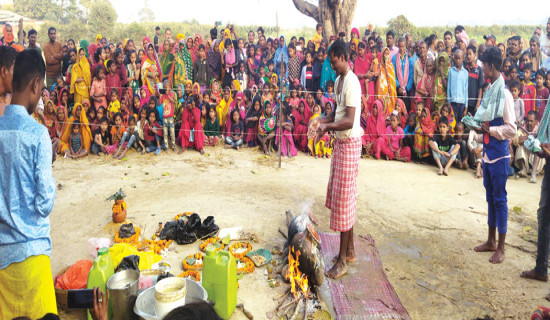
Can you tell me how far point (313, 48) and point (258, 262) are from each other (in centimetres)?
741

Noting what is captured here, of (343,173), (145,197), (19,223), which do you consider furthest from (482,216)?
(19,223)

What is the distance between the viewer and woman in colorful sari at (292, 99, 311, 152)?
8172 mm

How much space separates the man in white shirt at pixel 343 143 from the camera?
3.28m

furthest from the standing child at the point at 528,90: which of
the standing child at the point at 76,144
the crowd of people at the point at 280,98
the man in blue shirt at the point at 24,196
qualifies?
the standing child at the point at 76,144

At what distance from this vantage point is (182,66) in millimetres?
9242

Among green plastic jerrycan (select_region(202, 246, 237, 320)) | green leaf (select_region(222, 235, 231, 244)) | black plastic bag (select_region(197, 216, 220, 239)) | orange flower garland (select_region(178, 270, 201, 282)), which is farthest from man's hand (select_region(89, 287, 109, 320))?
black plastic bag (select_region(197, 216, 220, 239))

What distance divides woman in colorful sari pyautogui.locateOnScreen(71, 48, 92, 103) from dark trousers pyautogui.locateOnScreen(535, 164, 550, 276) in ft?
27.8

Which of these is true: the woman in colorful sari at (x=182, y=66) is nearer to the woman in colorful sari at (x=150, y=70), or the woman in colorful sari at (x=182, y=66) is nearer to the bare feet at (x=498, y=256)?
the woman in colorful sari at (x=150, y=70)

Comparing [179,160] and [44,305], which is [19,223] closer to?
[44,305]

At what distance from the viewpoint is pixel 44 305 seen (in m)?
2.10

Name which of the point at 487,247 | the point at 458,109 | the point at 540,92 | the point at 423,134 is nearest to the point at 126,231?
the point at 487,247

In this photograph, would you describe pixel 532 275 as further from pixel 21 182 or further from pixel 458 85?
pixel 458 85

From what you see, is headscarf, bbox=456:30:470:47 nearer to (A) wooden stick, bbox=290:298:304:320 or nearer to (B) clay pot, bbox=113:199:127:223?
(A) wooden stick, bbox=290:298:304:320

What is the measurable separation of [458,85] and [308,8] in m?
9.08
